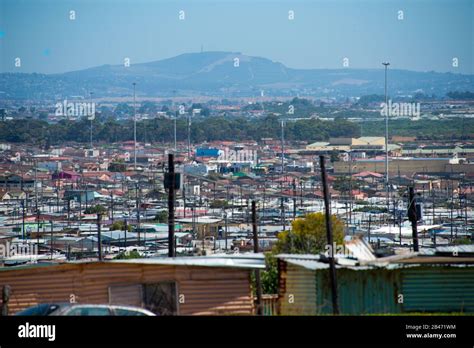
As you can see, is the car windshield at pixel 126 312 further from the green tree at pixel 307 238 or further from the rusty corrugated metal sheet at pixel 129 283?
the green tree at pixel 307 238

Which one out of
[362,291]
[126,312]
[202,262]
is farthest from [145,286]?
[362,291]

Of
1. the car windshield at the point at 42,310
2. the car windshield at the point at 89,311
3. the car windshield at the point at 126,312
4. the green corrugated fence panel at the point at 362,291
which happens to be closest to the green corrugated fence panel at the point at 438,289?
the green corrugated fence panel at the point at 362,291

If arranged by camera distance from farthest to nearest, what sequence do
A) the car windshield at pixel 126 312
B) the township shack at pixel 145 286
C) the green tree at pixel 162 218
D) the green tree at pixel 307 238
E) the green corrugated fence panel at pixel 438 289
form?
the green tree at pixel 162 218 → the green tree at pixel 307 238 → the green corrugated fence panel at pixel 438 289 → the township shack at pixel 145 286 → the car windshield at pixel 126 312

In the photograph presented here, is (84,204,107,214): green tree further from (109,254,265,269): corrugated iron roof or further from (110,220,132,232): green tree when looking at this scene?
(109,254,265,269): corrugated iron roof

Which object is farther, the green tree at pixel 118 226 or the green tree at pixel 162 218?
the green tree at pixel 162 218

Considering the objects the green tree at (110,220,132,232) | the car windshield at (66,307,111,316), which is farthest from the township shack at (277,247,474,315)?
the green tree at (110,220,132,232)
